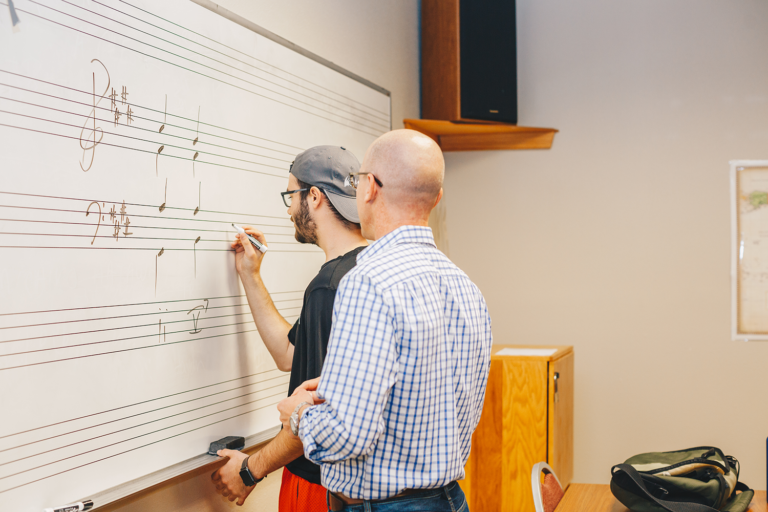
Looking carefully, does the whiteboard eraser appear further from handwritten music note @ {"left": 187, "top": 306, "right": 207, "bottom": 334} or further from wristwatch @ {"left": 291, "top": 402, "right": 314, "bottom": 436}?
wristwatch @ {"left": 291, "top": 402, "right": 314, "bottom": 436}

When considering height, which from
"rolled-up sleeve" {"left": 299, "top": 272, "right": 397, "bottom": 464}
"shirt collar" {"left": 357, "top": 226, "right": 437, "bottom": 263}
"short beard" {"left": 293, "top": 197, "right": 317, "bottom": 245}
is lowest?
"rolled-up sleeve" {"left": 299, "top": 272, "right": 397, "bottom": 464}

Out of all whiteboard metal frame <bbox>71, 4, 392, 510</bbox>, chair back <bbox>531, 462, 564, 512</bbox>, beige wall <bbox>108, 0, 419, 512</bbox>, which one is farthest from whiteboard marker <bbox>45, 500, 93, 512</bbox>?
chair back <bbox>531, 462, 564, 512</bbox>

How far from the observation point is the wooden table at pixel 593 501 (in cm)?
164

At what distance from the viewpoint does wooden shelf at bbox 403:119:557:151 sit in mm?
3057

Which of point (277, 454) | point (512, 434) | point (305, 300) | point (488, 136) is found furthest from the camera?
point (488, 136)

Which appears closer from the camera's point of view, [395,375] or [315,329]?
[395,375]

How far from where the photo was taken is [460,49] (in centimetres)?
291

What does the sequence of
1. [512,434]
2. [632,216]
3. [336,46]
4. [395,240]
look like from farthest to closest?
[632,216]
[512,434]
[336,46]
[395,240]

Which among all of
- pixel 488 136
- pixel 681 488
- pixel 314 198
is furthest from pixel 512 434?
pixel 488 136

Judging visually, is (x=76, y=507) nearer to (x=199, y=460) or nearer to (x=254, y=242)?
(x=199, y=460)

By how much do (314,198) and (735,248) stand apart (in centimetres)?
240

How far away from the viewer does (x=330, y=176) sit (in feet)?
5.20

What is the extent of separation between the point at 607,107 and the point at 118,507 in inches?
113

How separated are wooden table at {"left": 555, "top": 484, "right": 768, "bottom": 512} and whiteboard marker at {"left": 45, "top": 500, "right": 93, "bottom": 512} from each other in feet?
3.88
